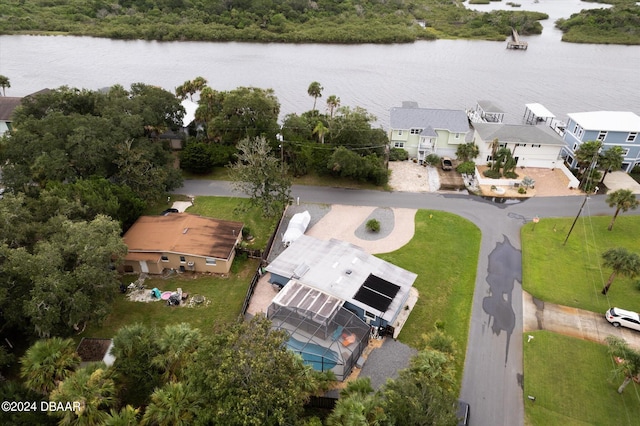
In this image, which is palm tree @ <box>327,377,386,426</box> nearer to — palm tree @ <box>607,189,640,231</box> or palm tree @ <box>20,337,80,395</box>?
palm tree @ <box>20,337,80,395</box>

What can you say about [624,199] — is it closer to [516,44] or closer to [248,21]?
[516,44]

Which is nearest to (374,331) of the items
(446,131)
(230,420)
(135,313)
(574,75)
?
(230,420)

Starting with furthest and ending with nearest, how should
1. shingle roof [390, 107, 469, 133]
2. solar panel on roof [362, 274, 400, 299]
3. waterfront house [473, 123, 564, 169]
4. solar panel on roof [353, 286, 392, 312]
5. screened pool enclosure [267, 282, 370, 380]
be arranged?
1. shingle roof [390, 107, 469, 133]
2. waterfront house [473, 123, 564, 169]
3. solar panel on roof [362, 274, 400, 299]
4. solar panel on roof [353, 286, 392, 312]
5. screened pool enclosure [267, 282, 370, 380]

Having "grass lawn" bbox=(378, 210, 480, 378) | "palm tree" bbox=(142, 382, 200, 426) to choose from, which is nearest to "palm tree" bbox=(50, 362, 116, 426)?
"palm tree" bbox=(142, 382, 200, 426)

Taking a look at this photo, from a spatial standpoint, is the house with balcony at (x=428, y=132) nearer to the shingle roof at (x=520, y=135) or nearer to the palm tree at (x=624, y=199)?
the shingle roof at (x=520, y=135)

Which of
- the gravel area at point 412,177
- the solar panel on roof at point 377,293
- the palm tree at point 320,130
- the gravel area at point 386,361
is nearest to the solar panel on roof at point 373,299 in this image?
the solar panel on roof at point 377,293

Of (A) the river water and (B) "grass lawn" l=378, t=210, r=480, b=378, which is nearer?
(B) "grass lawn" l=378, t=210, r=480, b=378

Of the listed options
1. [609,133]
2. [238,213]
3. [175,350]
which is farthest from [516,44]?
[175,350]
